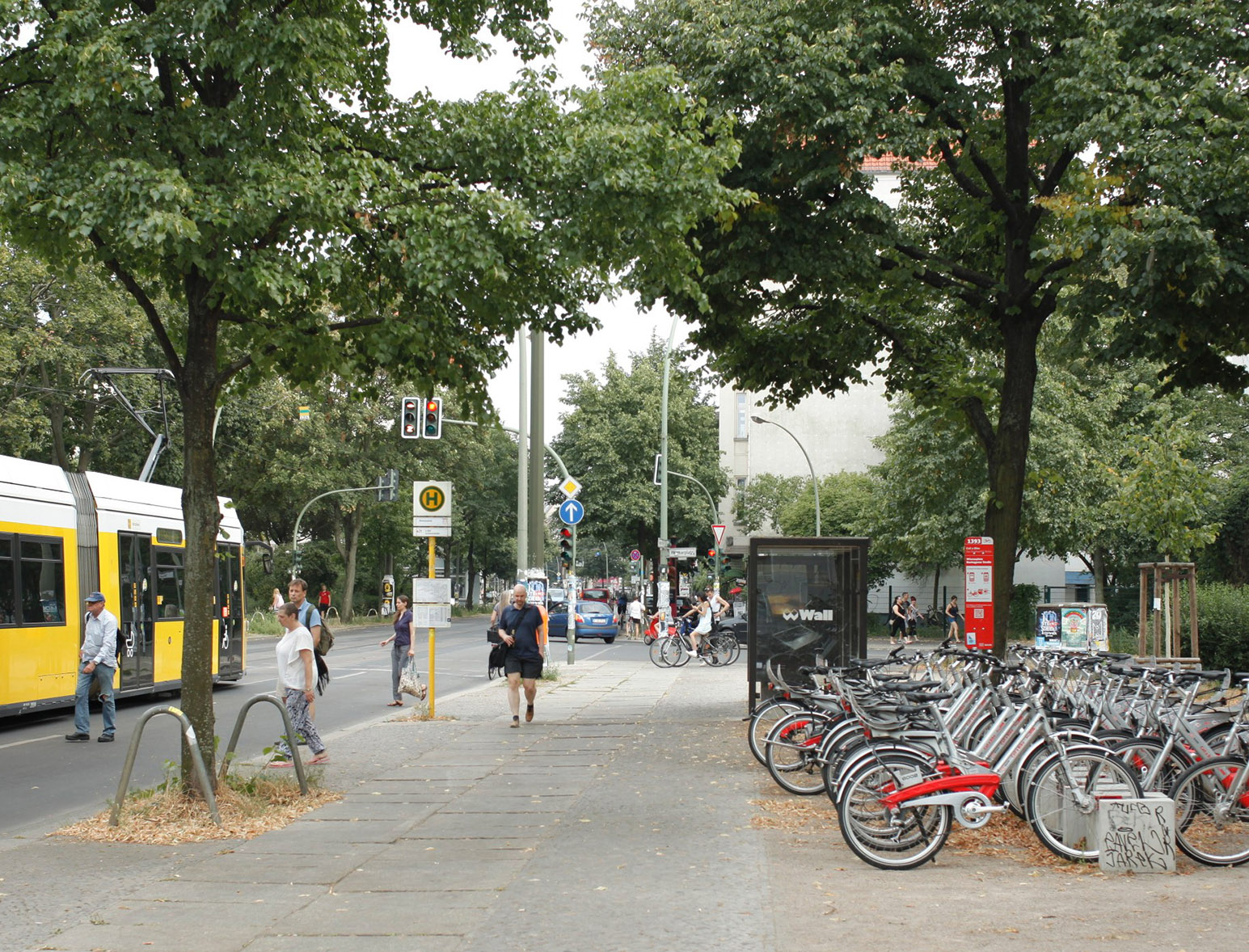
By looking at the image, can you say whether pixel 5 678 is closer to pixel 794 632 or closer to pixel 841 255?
pixel 794 632

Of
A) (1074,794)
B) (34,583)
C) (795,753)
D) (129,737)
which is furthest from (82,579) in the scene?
(1074,794)

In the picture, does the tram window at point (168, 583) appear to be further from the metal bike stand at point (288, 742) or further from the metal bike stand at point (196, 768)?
the metal bike stand at point (196, 768)

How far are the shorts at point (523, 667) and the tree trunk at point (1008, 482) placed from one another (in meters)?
5.42

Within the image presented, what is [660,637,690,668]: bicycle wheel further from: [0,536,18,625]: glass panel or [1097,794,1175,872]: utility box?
[1097,794,1175,872]: utility box

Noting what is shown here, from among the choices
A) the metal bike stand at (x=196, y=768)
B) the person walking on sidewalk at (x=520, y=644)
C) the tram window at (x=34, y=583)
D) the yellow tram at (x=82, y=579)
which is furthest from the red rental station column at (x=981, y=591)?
the tram window at (x=34, y=583)

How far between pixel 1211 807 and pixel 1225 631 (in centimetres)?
1714

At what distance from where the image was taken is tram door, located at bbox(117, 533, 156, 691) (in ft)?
60.4

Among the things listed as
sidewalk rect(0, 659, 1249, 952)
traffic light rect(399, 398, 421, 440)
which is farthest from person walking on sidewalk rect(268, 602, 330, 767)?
traffic light rect(399, 398, 421, 440)

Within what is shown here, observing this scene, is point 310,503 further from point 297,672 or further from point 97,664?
point 297,672

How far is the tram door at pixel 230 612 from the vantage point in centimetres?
2161

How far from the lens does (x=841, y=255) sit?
13656 millimetres

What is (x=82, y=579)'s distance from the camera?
17203 millimetres

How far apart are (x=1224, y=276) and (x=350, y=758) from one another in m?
9.51

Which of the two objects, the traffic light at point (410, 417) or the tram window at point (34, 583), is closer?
the tram window at point (34, 583)
